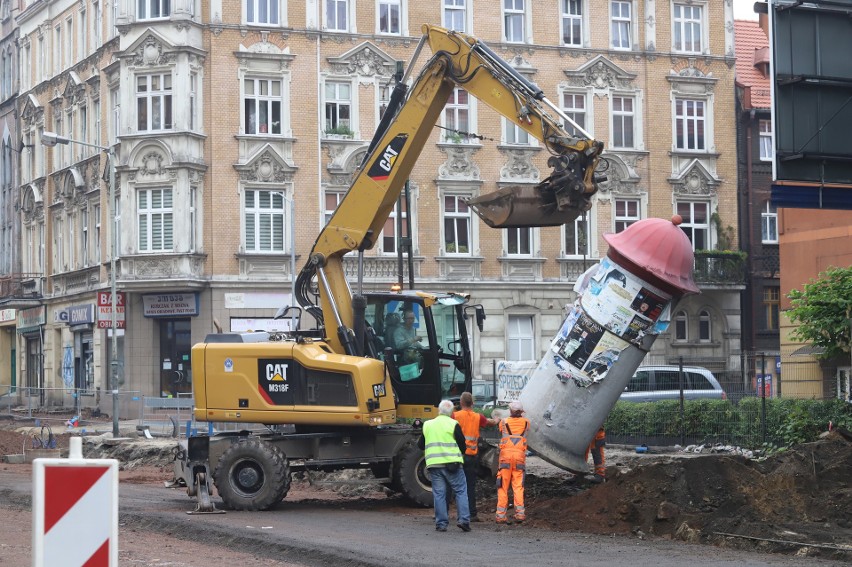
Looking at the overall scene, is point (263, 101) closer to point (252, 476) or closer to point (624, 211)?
point (624, 211)

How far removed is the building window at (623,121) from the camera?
147ft

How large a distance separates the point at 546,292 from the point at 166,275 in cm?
1222

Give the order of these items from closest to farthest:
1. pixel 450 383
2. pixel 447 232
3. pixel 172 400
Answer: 1. pixel 450 383
2. pixel 172 400
3. pixel 447 232

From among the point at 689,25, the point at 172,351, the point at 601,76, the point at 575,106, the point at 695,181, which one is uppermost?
the point at 689,25

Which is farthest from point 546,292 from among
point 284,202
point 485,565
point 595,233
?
point 485,565

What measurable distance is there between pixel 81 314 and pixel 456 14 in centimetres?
1586

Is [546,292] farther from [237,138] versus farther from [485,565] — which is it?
[485,565]

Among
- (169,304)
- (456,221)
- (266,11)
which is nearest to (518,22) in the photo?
(456,221)

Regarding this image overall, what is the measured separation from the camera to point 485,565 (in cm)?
1261

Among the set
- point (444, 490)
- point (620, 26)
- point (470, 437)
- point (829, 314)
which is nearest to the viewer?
point (444, 490)

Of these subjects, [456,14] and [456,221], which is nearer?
[456,221]

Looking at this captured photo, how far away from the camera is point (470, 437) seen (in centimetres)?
1645

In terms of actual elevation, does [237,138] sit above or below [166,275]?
above

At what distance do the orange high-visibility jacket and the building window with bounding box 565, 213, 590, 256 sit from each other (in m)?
28.4
